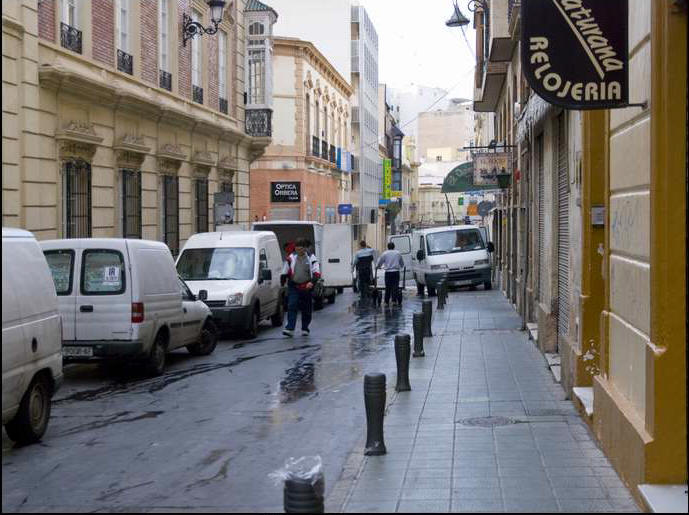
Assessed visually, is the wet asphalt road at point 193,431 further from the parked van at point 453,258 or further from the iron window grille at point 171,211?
the parked van at point 453,258

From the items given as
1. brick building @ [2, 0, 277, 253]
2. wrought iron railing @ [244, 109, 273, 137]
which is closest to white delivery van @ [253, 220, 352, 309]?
brick building @ [2, 0, 277, 253]

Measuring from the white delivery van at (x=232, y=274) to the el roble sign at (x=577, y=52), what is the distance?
39.4 ft

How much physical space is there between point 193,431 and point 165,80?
56.0 feet

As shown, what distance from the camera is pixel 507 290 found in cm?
2948

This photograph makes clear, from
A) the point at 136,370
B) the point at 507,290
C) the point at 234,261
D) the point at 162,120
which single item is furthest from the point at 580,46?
the point at 507,290

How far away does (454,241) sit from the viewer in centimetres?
3400

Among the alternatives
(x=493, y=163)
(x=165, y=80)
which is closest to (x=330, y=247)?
(x=493, y=163)

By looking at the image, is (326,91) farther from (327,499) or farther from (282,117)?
(327,499)

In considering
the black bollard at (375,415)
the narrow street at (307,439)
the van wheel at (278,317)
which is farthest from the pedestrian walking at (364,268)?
the black bollard at (375,415)

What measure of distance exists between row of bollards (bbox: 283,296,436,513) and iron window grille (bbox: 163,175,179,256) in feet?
36.2

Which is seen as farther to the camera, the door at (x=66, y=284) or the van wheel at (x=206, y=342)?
the van wheel at (x=206, y=342)

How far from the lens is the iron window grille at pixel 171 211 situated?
83.7 ft

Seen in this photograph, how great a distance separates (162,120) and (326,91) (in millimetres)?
31722

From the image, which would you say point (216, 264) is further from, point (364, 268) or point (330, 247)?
point (330, 247)
